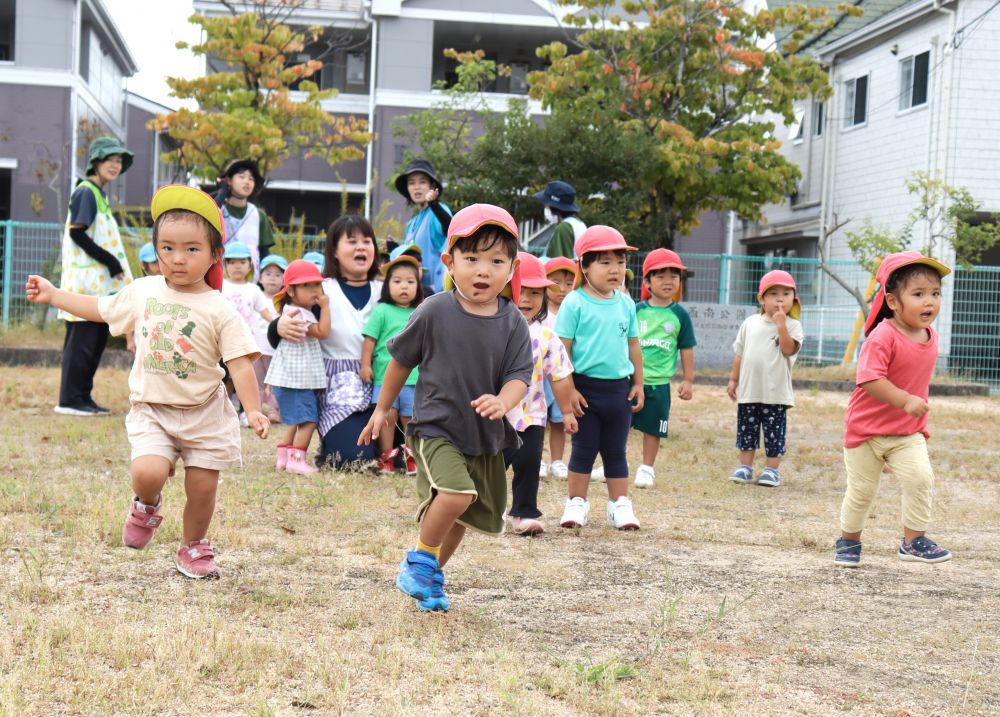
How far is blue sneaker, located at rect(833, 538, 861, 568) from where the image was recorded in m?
5.11

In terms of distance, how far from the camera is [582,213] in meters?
18.1

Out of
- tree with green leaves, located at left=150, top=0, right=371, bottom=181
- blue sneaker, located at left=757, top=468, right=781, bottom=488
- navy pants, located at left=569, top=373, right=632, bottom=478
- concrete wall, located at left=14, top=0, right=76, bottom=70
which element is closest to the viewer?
navy pants, located at left=569, top=373, right=632, bottom=478

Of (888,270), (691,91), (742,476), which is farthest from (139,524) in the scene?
(691,91)

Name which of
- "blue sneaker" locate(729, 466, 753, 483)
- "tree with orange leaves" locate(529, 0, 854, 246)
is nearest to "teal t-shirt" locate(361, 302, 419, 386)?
"blue sneaker" locate(729, 466, 753, 483)

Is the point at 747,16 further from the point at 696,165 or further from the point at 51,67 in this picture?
the point at 51,67

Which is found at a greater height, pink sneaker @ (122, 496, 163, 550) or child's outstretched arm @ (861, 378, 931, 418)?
child's outstretched arm @ (861, 378, 931, 418)

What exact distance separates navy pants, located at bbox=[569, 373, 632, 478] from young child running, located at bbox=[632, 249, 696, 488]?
1.41m

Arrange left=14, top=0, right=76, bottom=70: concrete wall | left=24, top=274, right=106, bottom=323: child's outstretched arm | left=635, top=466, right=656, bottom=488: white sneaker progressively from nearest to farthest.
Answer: left=24, top=274, right=106, bottom=323: child's outstretched arm → left=635, top=466, right=656, bottom=488: white sneaker → left=14, top=0, right=76, bottom=70: concrete wall

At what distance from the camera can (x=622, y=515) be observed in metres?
5.80

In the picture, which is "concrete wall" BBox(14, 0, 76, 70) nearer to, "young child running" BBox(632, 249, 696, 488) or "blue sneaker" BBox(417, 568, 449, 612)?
"young child running" BBox(632, 249, 696, 488)

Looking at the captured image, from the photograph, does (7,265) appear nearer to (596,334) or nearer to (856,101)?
(596,334)

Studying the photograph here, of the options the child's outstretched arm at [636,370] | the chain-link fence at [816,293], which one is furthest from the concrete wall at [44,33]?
the child's outstretched arm at [636,370]

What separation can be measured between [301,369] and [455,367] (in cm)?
328

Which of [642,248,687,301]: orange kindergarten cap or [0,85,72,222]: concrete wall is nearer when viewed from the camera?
[642,248,687,301]: orange kindergarten cap
